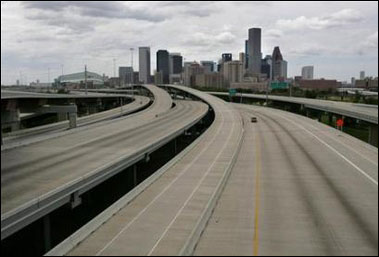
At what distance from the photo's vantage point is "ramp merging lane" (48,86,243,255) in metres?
15.9

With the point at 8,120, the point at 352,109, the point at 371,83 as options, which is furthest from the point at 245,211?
the point at 352,109

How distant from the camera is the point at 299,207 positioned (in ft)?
71.8

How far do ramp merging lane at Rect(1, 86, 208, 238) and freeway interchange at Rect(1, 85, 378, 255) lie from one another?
0.07 metres

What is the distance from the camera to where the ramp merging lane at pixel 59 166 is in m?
17.1

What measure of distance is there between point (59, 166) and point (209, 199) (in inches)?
459

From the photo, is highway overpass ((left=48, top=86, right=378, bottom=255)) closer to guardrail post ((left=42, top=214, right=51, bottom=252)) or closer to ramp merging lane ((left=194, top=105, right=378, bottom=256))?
ramp merging lane ((left=194, top=105, right=378, bottom=256))

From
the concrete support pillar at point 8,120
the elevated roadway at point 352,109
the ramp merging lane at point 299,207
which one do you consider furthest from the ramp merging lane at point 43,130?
the elevated roadway at point 352,109

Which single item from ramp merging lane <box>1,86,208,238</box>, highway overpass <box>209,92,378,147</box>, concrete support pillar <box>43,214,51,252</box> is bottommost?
concrete support pillar <box>43,214,51,252</box>

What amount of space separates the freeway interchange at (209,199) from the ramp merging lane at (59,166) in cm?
7

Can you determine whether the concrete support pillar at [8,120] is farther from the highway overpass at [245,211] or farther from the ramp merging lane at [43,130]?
the highway overpass at [245,211]

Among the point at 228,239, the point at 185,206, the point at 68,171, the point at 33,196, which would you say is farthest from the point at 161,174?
the point at 228,239

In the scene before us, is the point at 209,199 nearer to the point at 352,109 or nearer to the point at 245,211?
the point at 245,211

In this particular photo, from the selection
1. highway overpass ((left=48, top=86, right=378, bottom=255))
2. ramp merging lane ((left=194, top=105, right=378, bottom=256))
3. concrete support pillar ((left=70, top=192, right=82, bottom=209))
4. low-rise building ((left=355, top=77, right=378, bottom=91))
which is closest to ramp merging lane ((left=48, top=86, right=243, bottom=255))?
highway overpass ((left=48, top=86, right=378, bottom=255))

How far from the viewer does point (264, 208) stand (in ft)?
72.5
